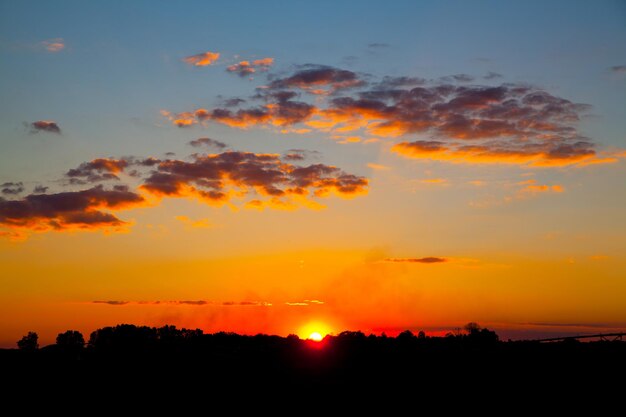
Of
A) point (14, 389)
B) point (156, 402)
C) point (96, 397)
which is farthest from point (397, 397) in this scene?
point (14, 389)

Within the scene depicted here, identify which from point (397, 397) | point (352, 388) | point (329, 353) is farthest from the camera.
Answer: point (329, 353)

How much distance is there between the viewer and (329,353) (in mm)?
96312

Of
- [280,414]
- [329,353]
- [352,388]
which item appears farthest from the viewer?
[329,353]

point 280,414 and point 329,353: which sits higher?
point 329,353

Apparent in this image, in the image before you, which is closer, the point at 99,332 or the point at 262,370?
the point at 262,370

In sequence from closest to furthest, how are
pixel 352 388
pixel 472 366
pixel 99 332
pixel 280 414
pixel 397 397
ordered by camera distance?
pixel 280 414 → pixel 397 397 → pixel 352 388 → pixel 472 366 → pixel 99 332

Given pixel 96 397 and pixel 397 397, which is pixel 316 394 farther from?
pixel 96 397

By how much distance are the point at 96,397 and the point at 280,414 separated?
15812mm

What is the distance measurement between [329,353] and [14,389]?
43017 mm

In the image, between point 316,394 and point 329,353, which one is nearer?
point 316,394

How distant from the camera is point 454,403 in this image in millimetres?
60844

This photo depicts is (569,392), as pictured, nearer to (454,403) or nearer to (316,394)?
(454,403)

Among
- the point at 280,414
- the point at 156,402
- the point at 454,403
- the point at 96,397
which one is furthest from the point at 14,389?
the point at 454,403

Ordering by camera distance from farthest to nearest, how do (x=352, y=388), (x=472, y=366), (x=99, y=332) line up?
(x=99, y=332)
(x=472, y=366)
(x=352, y=388)
